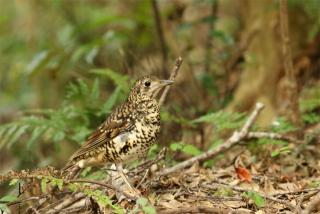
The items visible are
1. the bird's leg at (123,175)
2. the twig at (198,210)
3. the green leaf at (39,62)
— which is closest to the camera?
the twig at (198,210)

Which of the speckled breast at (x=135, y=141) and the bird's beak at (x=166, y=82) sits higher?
the bird's beak at (x=166, y=82)

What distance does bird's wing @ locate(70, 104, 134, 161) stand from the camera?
17.8ft

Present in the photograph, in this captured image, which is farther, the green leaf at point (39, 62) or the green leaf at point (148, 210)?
the green leaf at point (39, 62)

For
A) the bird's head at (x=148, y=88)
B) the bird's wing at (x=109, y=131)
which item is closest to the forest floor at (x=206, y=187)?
the bird's wing at (x=109, y=131)

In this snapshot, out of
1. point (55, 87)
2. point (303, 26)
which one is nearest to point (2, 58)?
point (55, 87)

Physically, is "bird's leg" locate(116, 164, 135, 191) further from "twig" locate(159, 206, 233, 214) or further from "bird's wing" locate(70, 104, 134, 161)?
"twig" locate(159, 206, 233, 214)

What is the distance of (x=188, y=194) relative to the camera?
204 inches

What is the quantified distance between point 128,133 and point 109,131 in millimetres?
217

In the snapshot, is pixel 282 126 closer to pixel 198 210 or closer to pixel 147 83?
pixel 147 83

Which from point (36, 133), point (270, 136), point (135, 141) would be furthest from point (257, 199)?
point (36, 133)

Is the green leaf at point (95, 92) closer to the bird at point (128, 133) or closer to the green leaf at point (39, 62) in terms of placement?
the bird at point (128, 133)

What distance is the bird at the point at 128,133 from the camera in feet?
17.3

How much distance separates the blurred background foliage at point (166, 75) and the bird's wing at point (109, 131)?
599 millimetres

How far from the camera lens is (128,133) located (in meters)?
5.37
